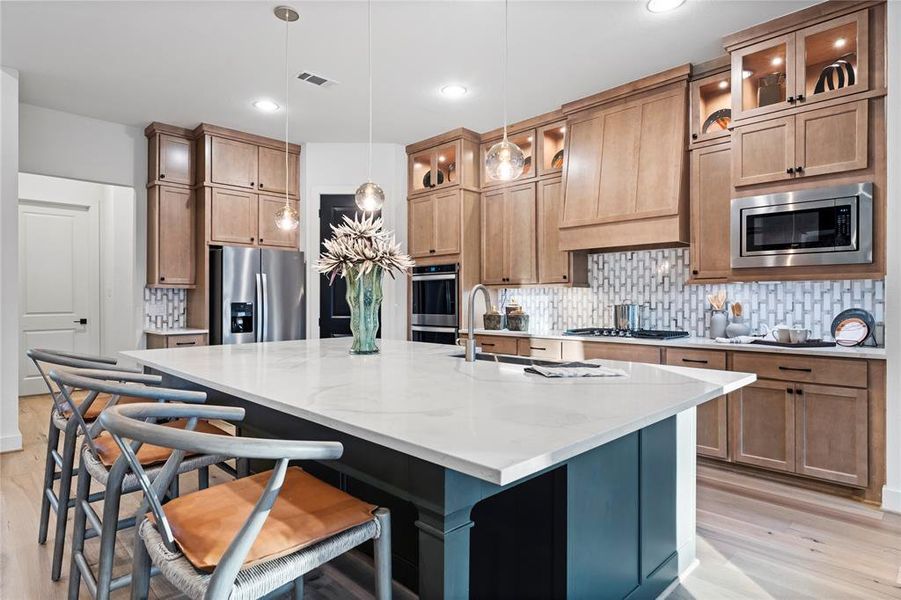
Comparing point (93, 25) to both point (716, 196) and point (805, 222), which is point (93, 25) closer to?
point (716, 196)

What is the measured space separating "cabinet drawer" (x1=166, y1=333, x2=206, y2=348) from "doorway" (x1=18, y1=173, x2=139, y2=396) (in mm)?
1142

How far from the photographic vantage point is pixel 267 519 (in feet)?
3.90

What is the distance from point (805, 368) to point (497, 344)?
92.2 inches

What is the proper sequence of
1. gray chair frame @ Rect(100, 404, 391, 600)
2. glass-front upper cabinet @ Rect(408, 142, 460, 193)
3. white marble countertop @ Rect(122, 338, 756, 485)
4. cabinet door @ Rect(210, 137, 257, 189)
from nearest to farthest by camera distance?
gray chair frame @ Rect(100, 404, 391, 600) < white marble countertop @ Rect(122, 338, 756, 485) < cabinet door @ Rect(210, 137, 257, 189) < glass-front upper cabinet @ Rect(408, 142, 460, 193)

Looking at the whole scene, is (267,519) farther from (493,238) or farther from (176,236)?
(176,236)

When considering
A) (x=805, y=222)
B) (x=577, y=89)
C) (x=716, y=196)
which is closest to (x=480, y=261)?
(x=577, y=89)

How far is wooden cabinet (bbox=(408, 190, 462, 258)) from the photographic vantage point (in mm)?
5086

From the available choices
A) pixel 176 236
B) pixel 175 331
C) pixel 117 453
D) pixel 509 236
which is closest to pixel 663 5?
pixel 509 236

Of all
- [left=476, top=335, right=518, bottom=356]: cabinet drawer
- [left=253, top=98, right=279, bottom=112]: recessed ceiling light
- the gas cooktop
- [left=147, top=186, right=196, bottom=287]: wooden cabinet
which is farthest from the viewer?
[left=147, top=186, right=196, bottom=287]: wooden cabinet

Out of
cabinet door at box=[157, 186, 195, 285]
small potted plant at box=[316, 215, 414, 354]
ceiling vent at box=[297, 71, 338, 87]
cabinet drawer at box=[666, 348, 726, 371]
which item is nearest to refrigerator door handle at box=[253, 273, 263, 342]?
Answer: cabinet door at box=[157, 186, 195, 285]

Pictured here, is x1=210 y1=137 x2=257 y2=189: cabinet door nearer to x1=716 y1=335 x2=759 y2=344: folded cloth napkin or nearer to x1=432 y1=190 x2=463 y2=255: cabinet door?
x1=432 y1=190 x2=463 y2=255: cabinet door

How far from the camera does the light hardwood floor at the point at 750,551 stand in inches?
77.1

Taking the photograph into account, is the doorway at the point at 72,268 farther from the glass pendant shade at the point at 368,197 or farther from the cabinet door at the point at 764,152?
the cabinet door at the point at 764,152

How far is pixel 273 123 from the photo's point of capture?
4887 millimetres
